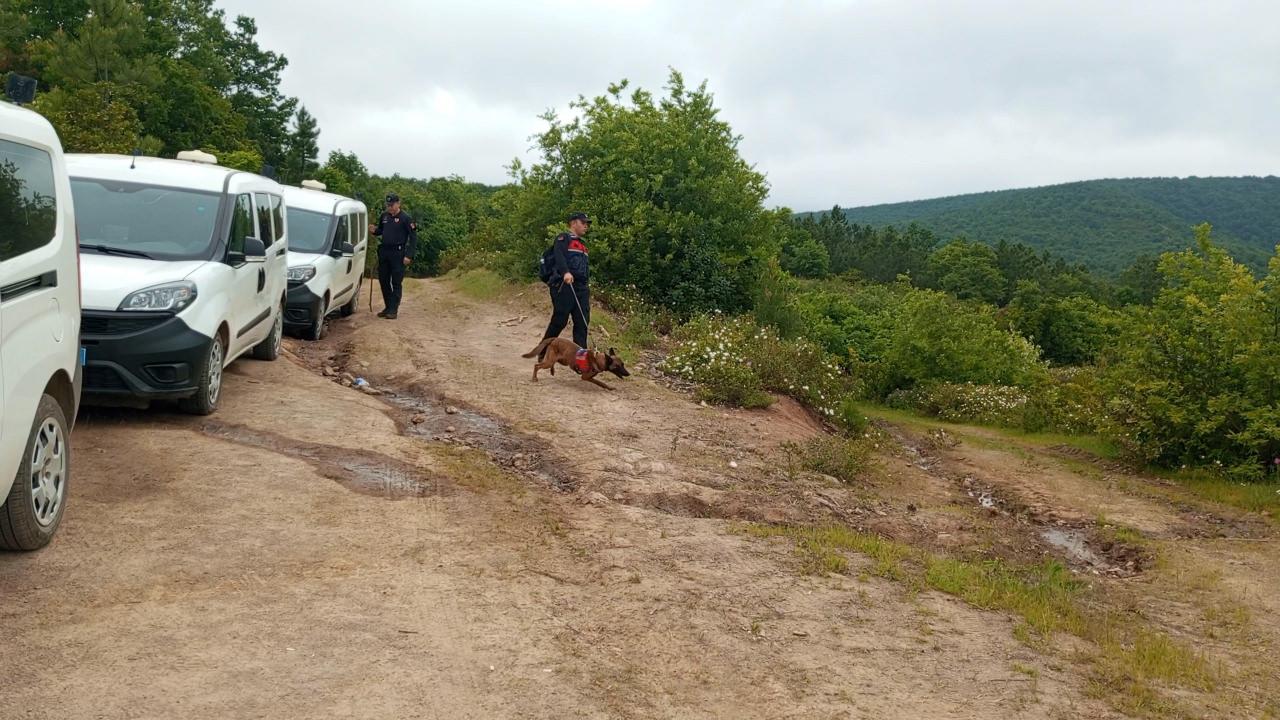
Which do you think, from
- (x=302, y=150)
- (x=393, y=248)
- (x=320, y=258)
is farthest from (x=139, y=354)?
(x=302, y=150)

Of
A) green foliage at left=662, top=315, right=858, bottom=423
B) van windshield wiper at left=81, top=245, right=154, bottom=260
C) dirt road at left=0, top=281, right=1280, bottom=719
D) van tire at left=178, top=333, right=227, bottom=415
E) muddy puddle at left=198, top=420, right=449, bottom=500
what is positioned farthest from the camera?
green foliage at left=662, top=315, right=858, bottom=423

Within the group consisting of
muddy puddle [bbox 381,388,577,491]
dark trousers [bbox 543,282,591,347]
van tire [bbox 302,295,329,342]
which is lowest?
muddy puddle [bbox 381,388,577,491]

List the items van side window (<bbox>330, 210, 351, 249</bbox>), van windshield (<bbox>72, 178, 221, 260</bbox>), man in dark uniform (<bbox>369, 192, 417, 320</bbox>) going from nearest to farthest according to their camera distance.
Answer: van windshield (<bbox>72, 178, 221, 260</bbox>) → van side window (<bbox>330, 210, 351, 249</bbox>) → man in dark uniform (<bbox>369, 192, 417, 320</bbox>)

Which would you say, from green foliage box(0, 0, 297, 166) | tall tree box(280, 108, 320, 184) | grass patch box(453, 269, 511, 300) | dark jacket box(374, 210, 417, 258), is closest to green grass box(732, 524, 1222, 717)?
dark jacket box(374, 210, 417, 258)

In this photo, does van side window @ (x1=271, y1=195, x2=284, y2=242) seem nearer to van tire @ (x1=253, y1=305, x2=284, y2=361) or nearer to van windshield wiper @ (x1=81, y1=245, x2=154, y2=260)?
van tire @ (x1=253, y1=305, x2=284, y2=361)

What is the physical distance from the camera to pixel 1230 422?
Result: 1186 centimetres

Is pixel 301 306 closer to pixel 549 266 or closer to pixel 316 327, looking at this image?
pixel 316 327

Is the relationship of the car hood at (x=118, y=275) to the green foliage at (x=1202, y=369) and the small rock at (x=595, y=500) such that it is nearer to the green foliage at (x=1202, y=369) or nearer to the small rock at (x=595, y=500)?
the small rock at (x=595, y=500)

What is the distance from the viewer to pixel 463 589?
4961mm

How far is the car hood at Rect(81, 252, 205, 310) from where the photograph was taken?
7.03m

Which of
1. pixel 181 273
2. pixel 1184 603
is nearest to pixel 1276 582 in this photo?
pixel 1184 603

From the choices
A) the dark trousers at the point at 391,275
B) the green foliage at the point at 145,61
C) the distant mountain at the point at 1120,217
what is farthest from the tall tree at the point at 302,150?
the distant mountain at the point at 1120,217

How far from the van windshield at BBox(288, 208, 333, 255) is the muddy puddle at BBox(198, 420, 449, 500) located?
6.82m

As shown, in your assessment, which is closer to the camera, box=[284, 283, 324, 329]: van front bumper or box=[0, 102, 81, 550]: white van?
box=[0, 102, 81, 550]: white van
